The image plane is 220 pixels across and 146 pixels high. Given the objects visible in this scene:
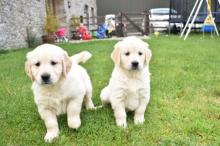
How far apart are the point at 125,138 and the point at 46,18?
15.2m

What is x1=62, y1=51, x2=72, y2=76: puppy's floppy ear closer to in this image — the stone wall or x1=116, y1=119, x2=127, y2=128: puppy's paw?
x1=116, y1=119, x2=127, y2=128: puppy's paw

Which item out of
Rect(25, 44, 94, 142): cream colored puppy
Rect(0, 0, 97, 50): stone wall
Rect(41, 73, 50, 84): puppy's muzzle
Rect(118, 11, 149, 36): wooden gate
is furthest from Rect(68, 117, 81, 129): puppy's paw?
Rect(118, 11, 149, 36): wooden gate

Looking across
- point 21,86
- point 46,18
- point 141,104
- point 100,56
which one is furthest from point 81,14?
point 141,104

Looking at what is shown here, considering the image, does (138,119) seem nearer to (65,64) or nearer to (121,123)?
(121,123)

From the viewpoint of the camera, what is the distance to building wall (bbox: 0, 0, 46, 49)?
47.5ft

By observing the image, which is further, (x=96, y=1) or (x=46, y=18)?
(x=96, y=1)

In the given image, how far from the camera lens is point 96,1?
113ft

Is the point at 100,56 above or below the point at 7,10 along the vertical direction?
below

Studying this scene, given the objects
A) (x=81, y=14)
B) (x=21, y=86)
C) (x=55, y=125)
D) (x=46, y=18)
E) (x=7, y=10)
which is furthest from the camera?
(x=81, y=14)

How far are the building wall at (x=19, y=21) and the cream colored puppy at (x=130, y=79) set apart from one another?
10.8 m

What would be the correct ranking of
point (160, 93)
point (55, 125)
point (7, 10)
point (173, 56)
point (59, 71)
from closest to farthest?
point (59, 71)
point (55, 125)
point (160, 93)
point (173, 56)
point (7, 10)

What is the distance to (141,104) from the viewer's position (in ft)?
14.0

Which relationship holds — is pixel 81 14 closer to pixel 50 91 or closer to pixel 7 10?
pixel 7 10

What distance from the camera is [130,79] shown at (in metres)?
4.16
